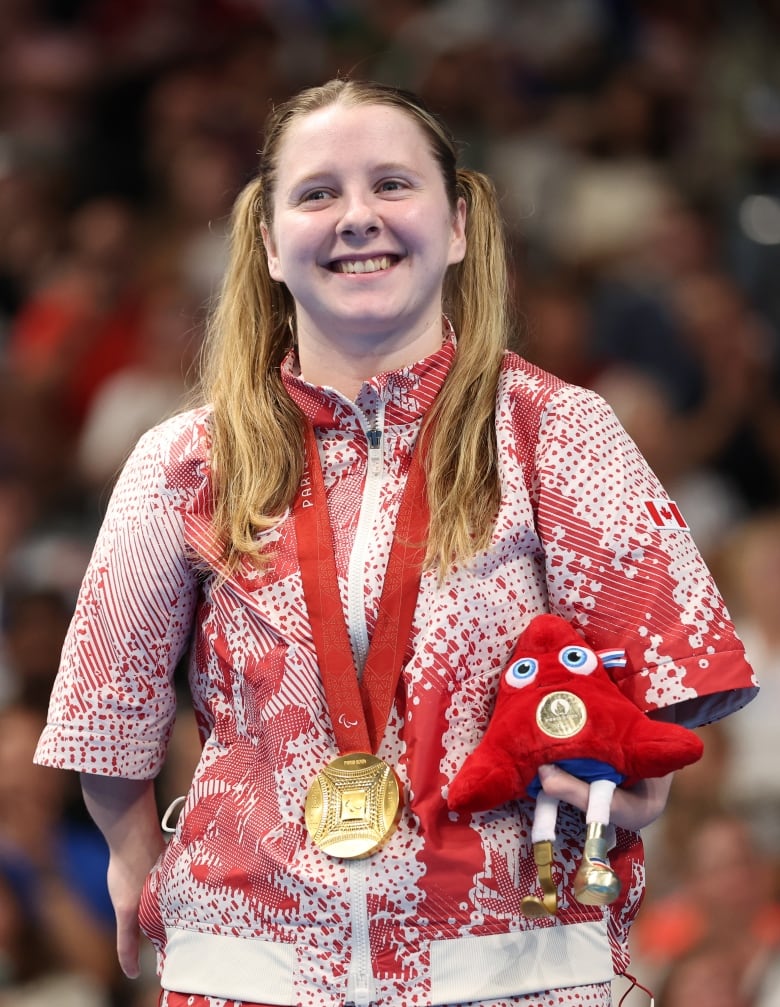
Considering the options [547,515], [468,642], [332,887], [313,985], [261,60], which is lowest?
[313,985]

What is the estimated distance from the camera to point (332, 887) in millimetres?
1830

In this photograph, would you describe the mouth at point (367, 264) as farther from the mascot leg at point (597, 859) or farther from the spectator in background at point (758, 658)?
the spectator in background at point (758, 658)

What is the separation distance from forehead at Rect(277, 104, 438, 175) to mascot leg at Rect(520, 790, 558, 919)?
0.83 m

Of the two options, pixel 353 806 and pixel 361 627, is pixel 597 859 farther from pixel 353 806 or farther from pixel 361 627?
pixel 361 627

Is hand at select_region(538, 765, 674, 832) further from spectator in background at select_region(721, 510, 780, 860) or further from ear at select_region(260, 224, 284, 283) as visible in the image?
spectator in background at select_region(721, 510, 780, 860)

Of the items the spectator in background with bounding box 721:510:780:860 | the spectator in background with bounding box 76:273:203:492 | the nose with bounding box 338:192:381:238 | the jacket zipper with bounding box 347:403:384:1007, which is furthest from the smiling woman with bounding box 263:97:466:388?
the spectator in background with bounding box 76:273:203:492

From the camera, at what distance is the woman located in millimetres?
1847

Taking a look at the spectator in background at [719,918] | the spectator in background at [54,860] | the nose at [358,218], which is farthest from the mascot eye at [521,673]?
the spectator in background at [54,860]

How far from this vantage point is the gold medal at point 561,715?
1.78 meters

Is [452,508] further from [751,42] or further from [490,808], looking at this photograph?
[751,42]

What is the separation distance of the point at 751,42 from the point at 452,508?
12.9ft

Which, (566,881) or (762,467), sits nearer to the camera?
(566,881)

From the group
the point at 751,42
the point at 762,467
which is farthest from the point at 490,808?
the point at 751,42

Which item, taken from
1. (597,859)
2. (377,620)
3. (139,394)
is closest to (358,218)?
(377,620)
